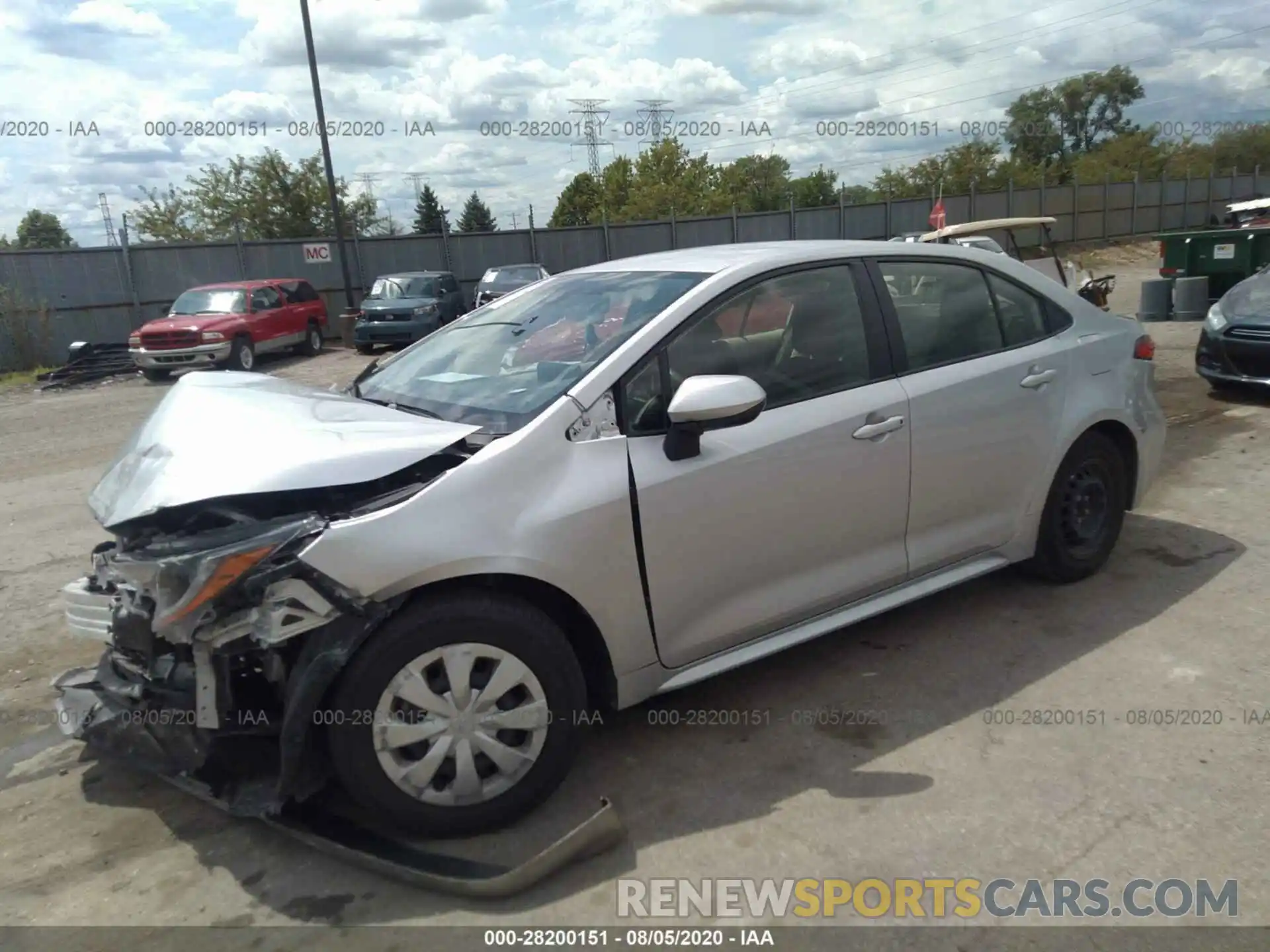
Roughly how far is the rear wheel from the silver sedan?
57.7 ft

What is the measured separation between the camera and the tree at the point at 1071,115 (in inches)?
2980

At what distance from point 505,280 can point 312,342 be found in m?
4.42

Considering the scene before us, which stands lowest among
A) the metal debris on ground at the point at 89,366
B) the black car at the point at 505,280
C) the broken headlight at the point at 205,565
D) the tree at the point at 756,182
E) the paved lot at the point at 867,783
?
the paved lot at the point at 867,783

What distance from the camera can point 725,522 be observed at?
324cm

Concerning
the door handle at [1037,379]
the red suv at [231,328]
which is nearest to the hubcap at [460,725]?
the door handle at [1037,379]

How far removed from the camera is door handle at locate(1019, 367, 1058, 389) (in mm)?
4148

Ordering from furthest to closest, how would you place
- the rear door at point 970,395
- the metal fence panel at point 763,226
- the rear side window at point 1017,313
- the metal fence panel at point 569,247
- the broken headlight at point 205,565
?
the metal fence panel at point 763,226 < the metal fence panel at point 569,247 < the rear side window at point 1017,313 < the rear door at point 970,395 < the broken headlight at point 205,565

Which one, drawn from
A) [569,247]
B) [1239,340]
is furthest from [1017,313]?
[569,247]

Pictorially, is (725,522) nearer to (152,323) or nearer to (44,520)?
(44,520)

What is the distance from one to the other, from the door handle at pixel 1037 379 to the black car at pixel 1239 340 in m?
5.34

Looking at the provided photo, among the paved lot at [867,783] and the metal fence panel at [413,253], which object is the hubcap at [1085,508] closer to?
the paved lot at [867,783]

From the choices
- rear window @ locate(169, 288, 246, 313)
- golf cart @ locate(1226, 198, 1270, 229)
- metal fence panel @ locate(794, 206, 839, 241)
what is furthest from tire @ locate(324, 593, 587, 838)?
metal fence panel @ locate(794, 206, 839, 241)

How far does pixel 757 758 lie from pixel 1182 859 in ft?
4.21

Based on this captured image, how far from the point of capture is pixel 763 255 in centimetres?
371
